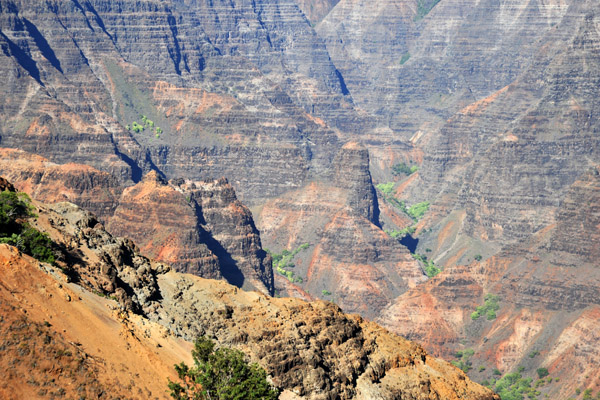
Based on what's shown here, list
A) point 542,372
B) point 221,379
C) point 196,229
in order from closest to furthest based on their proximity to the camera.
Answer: point 221,379, point 542,372, point 196,229

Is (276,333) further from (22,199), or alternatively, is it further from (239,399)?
(22,199)

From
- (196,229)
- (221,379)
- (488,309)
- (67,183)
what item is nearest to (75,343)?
(221,379)

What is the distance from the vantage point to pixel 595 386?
504 feet

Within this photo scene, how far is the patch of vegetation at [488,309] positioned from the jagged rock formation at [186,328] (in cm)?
9943

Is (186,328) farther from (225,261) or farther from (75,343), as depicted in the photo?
(225,261)

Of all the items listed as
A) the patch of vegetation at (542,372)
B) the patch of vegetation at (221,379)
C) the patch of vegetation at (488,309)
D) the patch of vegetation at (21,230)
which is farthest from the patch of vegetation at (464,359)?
the patch of vegetation at (221,379)

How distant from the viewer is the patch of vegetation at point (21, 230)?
2778 inches

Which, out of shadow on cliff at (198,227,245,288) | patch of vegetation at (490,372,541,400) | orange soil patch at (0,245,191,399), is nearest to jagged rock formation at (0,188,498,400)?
orange soil patch at (0,245,191,399)

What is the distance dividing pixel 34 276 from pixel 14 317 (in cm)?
430

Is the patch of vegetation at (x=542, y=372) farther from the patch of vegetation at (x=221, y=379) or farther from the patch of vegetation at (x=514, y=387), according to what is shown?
the patch of vegetation at (x=221, y=379)

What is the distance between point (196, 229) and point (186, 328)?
9657 cm

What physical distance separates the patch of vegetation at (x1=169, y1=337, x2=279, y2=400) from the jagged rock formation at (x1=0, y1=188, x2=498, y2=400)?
123cm

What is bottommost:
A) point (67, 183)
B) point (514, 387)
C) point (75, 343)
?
point (514, 387)

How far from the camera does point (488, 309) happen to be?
18000 cm
